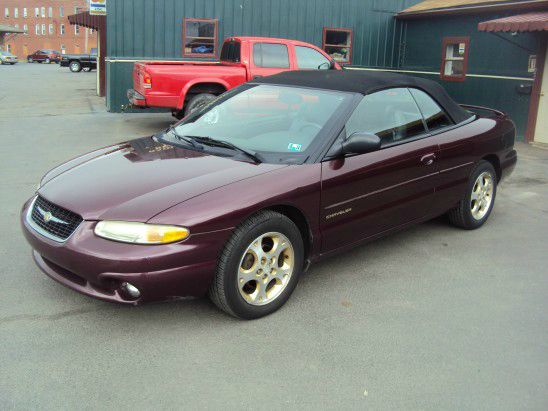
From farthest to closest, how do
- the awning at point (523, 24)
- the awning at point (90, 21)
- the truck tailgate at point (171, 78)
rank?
1. the awning at point (90, 21)
2. the truck tailgate at point (171, 78)
3. the awning at point (523, 24)

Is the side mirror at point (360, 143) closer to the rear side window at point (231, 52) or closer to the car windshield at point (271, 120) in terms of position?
the car windshield at point (271, 120)

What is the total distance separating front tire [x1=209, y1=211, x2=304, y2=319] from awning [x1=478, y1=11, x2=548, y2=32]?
8.21 metres

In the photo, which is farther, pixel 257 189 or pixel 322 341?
pixel 257 189

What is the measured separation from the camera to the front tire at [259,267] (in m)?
3.28

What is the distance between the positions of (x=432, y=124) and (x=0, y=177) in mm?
5306

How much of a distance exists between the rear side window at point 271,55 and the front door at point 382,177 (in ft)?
23.8

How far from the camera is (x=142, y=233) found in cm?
307

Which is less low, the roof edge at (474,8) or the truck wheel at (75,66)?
the roof edge at (474,8)

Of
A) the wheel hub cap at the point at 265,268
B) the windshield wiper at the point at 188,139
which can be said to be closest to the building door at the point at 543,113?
the windshield wiper at the point at 188,139

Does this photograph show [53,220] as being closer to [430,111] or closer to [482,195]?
[430,111]

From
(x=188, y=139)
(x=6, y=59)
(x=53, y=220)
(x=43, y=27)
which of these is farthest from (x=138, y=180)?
(x=43, y=27)

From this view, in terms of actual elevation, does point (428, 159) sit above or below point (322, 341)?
above

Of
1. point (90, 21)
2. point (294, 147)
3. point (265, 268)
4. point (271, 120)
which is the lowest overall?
point (265, 268)

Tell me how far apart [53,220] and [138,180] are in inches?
22.2
